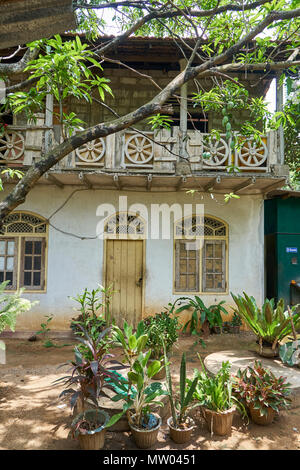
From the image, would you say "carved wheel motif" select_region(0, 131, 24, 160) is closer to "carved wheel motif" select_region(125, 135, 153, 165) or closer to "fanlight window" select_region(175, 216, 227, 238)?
"carved wheel motif" select_region(125, 135, 153, 165)

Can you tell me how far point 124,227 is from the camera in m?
6.90

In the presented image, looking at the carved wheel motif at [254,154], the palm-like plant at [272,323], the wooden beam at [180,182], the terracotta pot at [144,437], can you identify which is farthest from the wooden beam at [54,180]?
the terracotta pot at [144,437]

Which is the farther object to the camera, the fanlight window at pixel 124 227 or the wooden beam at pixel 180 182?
the fanlight window at pixel 124 227

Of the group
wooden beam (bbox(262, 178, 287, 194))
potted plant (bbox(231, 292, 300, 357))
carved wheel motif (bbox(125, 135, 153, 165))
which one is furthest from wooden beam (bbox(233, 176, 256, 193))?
potted plant (bbox(231, 292, 300, 357))

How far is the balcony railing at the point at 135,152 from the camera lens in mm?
5980

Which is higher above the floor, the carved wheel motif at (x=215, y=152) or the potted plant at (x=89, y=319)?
the carved wheel motif at (x=215, y=152)

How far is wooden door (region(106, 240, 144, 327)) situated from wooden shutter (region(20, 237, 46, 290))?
5.04 feet

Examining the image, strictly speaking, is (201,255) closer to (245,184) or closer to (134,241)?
(134,241)

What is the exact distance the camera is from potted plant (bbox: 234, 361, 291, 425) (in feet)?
9.91

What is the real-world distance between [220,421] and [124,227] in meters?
4.68

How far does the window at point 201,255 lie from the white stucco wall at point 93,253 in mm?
179

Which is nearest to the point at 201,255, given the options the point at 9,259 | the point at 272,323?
the point at 272,323

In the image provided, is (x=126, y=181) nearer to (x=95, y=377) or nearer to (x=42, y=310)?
(x=42, y=310)

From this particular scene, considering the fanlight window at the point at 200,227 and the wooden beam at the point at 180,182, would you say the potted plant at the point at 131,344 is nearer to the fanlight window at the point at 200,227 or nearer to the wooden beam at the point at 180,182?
the wooden beam at the point at 180,182
